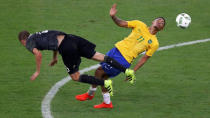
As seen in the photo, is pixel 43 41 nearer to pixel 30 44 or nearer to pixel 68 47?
pixel 30 44

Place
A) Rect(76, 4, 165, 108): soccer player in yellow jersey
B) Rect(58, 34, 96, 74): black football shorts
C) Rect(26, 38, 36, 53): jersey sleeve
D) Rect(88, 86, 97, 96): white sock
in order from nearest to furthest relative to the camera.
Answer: Rect(26, 38, 36, 53): jersey sleeve, Rect(58, 34, 96, 74): black football shorts, Rect(76, 4, 165, 108): soccer player in yellow jersey, Rect(88, 86, 97, 96): white sock

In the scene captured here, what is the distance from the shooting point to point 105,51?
1289cm

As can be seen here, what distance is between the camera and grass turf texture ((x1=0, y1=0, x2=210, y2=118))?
31.0 feet

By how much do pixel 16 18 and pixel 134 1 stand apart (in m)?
4.19

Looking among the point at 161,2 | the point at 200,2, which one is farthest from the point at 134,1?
the point at 200,2

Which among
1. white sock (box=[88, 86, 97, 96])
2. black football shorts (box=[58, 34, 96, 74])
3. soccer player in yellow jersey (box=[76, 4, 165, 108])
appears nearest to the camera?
black football shorts (box=[58, 34, 96, 74])

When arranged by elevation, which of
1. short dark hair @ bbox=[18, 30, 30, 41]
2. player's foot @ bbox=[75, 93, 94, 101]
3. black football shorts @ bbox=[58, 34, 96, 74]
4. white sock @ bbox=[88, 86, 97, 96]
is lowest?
player's foot @ bbox=[75, 93, 94, 101]

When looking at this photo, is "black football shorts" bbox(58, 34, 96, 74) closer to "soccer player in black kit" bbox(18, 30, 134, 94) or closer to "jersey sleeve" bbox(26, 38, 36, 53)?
"soccer player in black kit" bbox(18, 30, 134, 94)

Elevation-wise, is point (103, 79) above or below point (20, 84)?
above

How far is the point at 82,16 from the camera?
15.6 meters

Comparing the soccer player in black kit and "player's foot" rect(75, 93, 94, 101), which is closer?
the soccer player in black kit

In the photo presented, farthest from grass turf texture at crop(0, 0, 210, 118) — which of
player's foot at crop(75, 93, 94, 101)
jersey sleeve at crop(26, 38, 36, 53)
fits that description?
jersey sleeve at crop(26, 38, 36, 53)

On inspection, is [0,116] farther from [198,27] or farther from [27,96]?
[198,27]

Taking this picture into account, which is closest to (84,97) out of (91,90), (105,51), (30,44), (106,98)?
(91,90)
